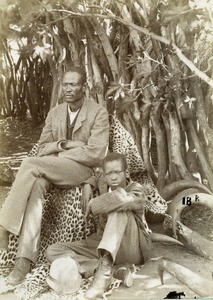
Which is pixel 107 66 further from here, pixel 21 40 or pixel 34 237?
pixel 34 237

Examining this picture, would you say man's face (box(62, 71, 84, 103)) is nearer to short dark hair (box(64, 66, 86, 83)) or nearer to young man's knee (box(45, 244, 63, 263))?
short dark hair (box(64, 66, 86, 83))

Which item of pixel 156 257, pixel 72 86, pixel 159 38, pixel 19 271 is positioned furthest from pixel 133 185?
pixel 159 38

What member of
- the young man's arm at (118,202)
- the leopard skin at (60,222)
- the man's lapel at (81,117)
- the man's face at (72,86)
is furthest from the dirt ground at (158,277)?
the man's face at (72,86)

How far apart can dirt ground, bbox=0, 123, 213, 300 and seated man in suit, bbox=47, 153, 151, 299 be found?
0.10 m

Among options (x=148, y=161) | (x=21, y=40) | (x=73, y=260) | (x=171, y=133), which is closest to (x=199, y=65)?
(x=171, y=133)

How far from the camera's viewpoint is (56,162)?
125 inches

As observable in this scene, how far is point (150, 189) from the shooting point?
329cm

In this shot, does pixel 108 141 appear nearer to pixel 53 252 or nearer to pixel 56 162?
pixel 56 162

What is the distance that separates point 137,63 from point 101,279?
4.49 ft

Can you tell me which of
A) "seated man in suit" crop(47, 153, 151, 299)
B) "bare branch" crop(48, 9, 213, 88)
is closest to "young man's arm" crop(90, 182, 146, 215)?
"seated man in suit" crop(47, 153, 151, 299)

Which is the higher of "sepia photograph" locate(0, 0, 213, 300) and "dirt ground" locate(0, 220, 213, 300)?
"sepia photograph" locate(0, 0, 213, 300)

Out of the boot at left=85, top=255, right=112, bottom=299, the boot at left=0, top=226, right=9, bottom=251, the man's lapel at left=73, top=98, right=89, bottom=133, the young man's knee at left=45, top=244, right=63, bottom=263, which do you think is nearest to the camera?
the boot at left=85, top=255, right=112, bottom=299

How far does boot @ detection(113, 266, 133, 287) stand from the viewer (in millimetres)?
2955

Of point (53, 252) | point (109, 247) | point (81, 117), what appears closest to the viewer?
point (109, 247)
